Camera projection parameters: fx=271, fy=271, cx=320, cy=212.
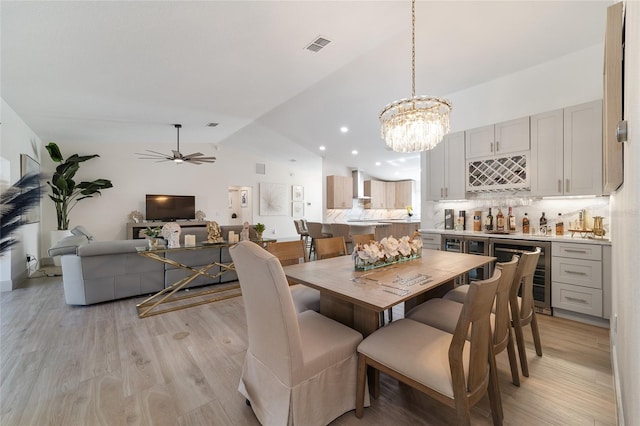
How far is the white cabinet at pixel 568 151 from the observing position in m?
2.92

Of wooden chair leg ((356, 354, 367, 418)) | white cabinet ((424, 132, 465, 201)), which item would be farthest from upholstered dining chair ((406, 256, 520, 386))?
white cabinet ((424, 132, 465, 201))

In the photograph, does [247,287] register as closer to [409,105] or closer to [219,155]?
[409,105]

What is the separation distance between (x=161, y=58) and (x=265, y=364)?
3035 mm

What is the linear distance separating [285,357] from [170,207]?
23.0 ft

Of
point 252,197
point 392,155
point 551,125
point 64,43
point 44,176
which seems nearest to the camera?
point 44,176

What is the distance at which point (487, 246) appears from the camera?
3535 mm

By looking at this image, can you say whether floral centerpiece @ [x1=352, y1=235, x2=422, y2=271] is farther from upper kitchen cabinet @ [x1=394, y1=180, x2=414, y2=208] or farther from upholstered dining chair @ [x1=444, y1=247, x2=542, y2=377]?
upper kitchen cabinet @ [x1=394, y1=180, x2=414, y2=208]

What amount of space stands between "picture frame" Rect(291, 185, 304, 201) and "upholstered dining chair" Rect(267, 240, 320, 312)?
7.40 metres

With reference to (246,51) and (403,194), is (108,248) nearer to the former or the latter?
(246,51)

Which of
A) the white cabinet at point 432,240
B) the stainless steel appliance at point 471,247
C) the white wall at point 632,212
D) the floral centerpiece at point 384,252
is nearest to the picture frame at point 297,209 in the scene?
the white cabinet at point 432,240

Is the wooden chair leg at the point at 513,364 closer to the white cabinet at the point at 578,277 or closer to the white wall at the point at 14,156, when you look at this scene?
the white cabinet at the point at 578,277

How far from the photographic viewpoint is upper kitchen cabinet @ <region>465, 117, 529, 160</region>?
3462mm

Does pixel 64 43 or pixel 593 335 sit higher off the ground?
pixel 64 43

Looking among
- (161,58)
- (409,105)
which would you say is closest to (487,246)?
(409,105)
